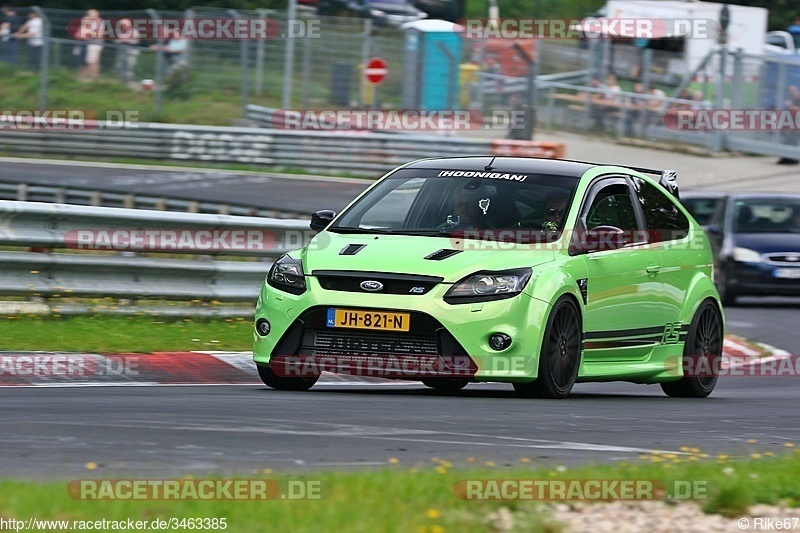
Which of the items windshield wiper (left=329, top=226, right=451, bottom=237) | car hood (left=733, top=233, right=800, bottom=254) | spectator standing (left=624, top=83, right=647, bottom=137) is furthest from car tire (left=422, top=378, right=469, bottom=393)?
spectator standing (left=624, top=83, right=647, bottom=137)

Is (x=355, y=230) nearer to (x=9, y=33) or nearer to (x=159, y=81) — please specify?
(x=159, y=81)

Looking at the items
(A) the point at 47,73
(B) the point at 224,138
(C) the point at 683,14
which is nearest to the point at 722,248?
(B) the point at 224,138

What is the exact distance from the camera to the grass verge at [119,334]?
10852 mm

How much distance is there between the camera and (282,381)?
9414 mm

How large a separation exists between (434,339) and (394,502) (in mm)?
3463

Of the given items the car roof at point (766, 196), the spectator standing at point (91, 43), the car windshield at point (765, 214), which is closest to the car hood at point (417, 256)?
the car windshield at point (765, 214)

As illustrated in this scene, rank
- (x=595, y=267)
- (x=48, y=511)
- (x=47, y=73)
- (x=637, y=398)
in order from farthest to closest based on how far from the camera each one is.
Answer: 1. (x=47, y=73)
2. (x=637, y=398)
3. (x=595, y=267)
4. (x=48, y=511)

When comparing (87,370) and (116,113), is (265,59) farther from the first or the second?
(87,370)

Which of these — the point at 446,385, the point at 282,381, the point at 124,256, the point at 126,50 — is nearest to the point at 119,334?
the point at 124,256

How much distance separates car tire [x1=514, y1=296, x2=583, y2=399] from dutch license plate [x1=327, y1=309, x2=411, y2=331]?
2.72ft

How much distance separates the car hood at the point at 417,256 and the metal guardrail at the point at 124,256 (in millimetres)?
3238

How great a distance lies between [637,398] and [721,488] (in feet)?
16.1

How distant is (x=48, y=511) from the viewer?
16.0 feet

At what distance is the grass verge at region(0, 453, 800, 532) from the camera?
488 cm
